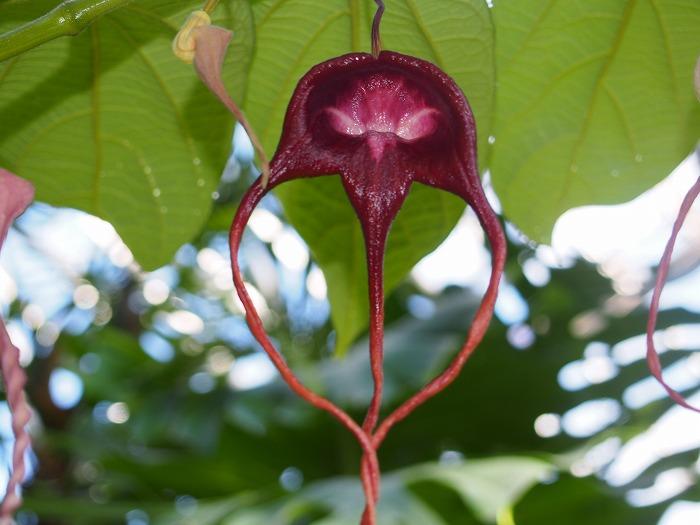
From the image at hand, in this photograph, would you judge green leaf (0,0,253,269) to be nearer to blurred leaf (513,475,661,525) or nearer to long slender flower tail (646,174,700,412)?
long slender flower tail (646,174,700,412)

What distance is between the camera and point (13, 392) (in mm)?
288

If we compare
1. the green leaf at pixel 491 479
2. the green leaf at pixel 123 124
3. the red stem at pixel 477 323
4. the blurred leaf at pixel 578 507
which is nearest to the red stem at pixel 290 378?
the red stem at pixel 477 323

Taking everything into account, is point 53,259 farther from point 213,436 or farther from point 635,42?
point 635,42

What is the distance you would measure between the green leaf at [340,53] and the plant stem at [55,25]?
146 millimetres

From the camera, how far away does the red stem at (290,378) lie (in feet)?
1.00

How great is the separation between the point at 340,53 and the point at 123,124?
0.12 meters

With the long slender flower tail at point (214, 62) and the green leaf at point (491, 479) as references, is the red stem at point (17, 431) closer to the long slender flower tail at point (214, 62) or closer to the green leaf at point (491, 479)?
the long slender flower tail at point (214, 62)

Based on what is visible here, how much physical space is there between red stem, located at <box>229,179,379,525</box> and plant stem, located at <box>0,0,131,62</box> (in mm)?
79

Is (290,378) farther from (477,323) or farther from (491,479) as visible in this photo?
(491,479)

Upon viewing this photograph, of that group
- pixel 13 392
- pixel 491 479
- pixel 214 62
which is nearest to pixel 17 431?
pixel 13 392

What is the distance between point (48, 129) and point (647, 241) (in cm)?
168

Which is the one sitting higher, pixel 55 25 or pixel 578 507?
pixel 55 25

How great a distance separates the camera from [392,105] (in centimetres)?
36

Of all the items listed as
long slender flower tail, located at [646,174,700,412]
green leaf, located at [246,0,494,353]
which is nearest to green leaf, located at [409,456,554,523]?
green leaf, located at [246,0,494,353]
